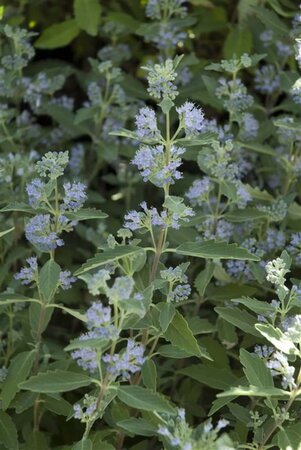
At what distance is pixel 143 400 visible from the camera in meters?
1.95

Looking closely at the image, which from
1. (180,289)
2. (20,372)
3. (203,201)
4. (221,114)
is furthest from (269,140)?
(20,372)

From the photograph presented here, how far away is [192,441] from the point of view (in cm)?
Answer: 182

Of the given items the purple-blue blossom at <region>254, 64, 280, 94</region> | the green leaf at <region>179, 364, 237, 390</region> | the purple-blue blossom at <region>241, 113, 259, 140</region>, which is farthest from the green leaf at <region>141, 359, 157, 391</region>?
the purple-blue blossom at <region>254, 64, 280, 94</region>

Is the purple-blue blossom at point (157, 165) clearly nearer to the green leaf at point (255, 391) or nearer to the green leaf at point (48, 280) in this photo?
the green leaf at point (48, 280)

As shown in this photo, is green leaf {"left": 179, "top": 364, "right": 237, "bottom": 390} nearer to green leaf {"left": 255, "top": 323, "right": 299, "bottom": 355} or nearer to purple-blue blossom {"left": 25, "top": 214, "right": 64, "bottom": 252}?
green leaf {"left": 255, "top": 323, "right": 299, "bottom": 355}

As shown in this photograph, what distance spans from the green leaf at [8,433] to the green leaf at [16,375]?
0.08m

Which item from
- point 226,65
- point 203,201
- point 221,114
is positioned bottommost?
point 221,114

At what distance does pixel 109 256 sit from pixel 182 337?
34 cm

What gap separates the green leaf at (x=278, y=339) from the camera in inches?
77.5

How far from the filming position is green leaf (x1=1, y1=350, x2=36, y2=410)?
2.30m

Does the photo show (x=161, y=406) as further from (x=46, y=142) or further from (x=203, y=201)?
(x=46, y=142)

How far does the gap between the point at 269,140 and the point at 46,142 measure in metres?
1.11

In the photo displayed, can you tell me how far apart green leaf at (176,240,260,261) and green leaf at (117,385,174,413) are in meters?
0.42

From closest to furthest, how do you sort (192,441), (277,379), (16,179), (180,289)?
(192,441), (180,289), (277,379), (16,179)
